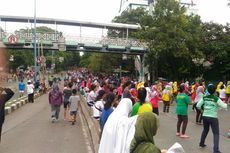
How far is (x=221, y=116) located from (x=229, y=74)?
20290 millimetres

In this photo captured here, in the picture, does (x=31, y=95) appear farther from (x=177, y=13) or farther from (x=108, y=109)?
(x=108, y=109)

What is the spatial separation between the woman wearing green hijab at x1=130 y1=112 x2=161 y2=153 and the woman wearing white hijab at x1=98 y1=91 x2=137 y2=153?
0.57 ft

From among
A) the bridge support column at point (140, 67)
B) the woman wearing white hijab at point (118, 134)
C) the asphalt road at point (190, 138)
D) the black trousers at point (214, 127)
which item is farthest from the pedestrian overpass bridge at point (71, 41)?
the woman wearing white hijab at point (118, 134)

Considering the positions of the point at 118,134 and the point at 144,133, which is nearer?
the point at 144,133

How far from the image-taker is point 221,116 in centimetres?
1773

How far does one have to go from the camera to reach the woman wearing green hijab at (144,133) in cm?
362

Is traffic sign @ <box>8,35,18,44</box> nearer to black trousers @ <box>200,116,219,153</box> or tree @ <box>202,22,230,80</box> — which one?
tree @ <box>202,22,230,80</box>

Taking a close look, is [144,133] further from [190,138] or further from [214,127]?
[190,138]

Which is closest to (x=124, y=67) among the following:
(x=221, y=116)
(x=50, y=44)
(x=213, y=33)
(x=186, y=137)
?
(x=50, y=44)

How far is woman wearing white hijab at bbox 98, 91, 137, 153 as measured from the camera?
395cm

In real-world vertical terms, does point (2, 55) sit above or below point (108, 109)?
above

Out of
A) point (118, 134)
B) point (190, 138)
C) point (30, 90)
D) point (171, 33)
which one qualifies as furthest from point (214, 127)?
point (171, 33)

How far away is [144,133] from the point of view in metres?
3.65

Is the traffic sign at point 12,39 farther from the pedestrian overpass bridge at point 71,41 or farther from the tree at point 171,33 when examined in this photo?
the tree at point 171,33
